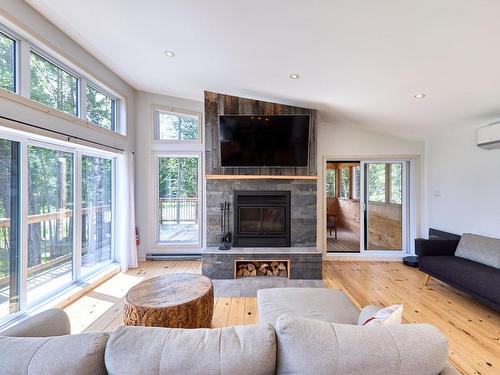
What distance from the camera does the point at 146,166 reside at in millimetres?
4777

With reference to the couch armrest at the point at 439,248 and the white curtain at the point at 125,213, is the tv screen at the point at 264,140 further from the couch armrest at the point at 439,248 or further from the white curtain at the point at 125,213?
the couch armrest at the point at 439,248

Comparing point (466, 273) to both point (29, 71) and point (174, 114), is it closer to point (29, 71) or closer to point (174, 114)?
point (174, 114)

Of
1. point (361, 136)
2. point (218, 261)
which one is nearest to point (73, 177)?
point (218, 261)

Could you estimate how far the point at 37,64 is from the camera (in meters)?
2.68

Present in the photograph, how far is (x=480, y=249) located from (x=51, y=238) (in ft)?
17.3

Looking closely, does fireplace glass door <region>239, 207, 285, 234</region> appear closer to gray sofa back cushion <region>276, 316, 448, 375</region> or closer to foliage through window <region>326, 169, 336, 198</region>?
foliage through window <region>326, 169, 336, 198</region>

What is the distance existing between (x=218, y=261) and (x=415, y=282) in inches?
115

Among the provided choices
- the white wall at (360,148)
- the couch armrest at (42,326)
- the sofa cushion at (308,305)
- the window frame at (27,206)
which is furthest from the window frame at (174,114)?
the couch armrest at (42,326)

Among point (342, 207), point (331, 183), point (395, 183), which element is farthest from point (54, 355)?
point (331, 183)

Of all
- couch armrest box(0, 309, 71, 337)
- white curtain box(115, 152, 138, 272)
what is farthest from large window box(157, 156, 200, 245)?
couch armrest box(0, 309, 71, 337)

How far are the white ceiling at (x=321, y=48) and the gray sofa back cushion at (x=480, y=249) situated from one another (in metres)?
1.59

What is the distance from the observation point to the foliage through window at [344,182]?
6336 mm

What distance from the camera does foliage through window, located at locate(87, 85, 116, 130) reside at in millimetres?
3596

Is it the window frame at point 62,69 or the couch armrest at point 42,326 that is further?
the window frame at point 62,69
